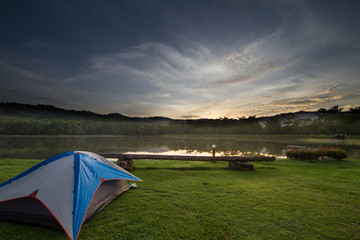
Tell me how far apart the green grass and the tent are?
0.22m

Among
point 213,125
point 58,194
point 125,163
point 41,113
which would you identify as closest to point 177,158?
point 125,163

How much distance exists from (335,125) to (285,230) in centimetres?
6859

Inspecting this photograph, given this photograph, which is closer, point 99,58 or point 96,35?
point 96,35

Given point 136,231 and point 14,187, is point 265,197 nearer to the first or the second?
point 136,231

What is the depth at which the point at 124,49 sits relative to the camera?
44.7ft

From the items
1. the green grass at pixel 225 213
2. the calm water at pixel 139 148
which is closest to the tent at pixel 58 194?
the green grass at pixel 225 213

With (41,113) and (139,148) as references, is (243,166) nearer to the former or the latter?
(139,148)

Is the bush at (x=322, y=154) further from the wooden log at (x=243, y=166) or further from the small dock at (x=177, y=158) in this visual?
the wooden log at (x=243, y=166)

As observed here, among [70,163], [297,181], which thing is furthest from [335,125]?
[70,163]

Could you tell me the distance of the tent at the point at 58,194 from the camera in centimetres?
318

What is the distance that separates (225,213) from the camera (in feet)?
12.9

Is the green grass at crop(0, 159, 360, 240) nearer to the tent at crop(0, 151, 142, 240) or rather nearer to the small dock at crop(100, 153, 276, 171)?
the tent at crop(0, 151, 142, 240)

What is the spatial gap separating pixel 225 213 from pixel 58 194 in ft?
12.9

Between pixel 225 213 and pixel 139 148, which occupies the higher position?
pixel 225 213
